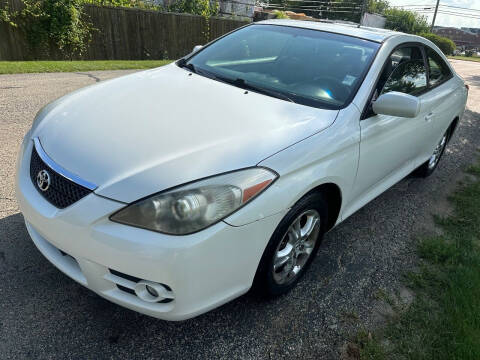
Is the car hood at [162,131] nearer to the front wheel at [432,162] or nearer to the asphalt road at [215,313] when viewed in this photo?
the asphalt road at [215,313]

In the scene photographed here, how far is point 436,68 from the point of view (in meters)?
4.00

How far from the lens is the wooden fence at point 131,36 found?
1125cm

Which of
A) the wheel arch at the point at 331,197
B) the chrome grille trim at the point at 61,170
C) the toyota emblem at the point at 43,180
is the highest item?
the chrome grille trim at the point at 61,170

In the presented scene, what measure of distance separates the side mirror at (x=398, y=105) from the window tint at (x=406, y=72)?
28 centimetres

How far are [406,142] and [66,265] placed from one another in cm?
276

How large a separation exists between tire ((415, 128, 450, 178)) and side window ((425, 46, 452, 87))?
0.79 metres

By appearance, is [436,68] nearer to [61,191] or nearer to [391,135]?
[391,135]

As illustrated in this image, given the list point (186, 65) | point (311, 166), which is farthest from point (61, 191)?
point (186, 65)

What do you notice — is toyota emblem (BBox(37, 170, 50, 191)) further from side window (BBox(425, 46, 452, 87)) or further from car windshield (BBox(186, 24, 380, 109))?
side window (BBox(425, 46, 452, 87))

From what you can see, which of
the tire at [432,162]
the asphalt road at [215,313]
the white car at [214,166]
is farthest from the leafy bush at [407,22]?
the asphalt road at [215,313]

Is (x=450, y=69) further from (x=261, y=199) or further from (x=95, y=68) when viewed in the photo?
(x=95, y=68)

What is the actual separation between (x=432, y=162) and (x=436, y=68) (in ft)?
3.90

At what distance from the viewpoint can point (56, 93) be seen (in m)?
6.42

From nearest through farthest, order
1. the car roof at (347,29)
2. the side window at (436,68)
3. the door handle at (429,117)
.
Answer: the car roof at (347,29) < the door handle at (429,117) < the side window at (436,68)
